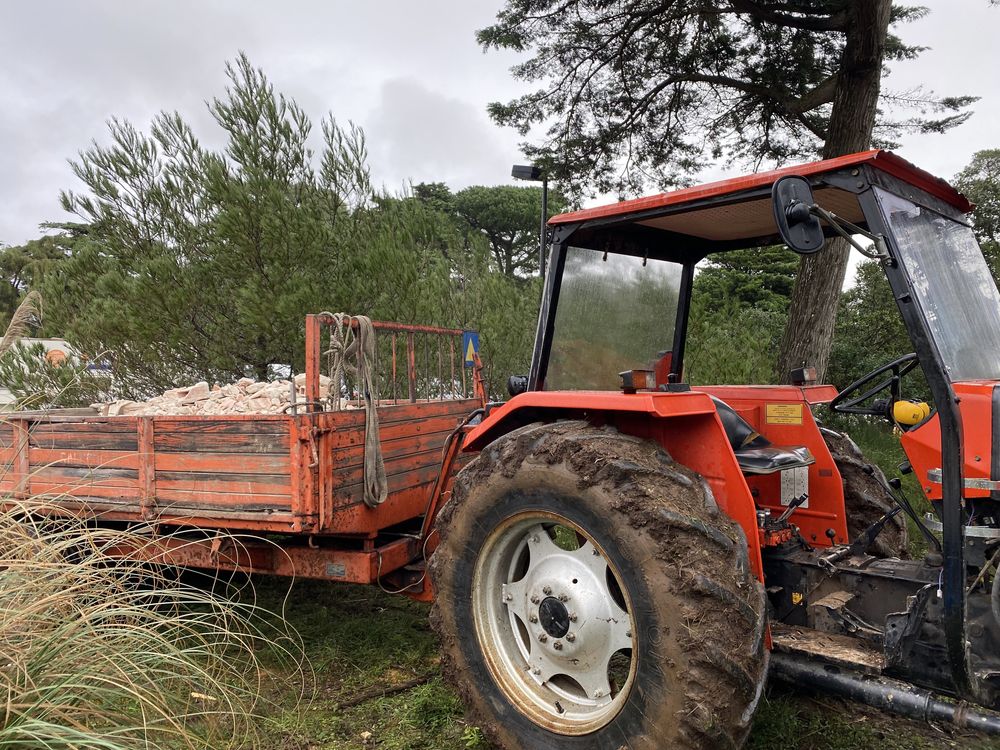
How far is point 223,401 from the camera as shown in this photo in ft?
16.7

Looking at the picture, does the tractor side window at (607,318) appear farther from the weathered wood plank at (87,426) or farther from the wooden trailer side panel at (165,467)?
the weathered wood plank at (87,426)

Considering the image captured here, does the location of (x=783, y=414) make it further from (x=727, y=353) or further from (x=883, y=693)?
(x=727, y=353)

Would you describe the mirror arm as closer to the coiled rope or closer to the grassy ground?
the grassy ground

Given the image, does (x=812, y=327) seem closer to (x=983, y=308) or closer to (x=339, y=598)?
A: (x=983, y=308)

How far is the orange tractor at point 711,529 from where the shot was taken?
2.25 m

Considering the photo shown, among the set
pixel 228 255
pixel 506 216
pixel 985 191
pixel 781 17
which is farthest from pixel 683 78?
pixel 506 216

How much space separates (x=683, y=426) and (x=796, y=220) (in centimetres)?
92

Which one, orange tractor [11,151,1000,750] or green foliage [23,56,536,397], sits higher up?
green foliage [23,56,536,397]

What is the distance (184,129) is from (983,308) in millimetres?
7252

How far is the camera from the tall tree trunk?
7.25 m

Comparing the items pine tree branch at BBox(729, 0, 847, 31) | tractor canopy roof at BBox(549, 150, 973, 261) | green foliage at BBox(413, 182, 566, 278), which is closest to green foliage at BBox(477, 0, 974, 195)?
pine tree branch at BBox(729, 0, 847, 31)

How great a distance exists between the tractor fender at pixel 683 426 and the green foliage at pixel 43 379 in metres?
6.21

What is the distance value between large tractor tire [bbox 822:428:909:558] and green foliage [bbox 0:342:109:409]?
7.02 m

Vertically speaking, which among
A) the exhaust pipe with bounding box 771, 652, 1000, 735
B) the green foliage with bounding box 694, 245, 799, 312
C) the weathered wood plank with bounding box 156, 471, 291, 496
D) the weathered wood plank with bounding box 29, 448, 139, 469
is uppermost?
the green foliage with bounding box 694, 245, 799, 312
